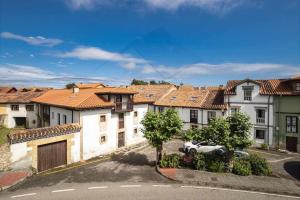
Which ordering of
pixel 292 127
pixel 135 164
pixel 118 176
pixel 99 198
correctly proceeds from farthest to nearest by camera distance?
pixel 292 127 → pixel 135 164 → pixel 118 176 → pixel 99 198

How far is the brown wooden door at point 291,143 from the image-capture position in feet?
95.2

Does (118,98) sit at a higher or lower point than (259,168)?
higher

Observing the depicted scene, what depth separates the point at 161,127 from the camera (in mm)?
20891

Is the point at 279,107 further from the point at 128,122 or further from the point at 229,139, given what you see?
the point at 128,122

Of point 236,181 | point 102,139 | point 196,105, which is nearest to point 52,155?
point 102,139

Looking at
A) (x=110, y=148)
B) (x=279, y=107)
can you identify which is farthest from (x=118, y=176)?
(x=279, y=107)

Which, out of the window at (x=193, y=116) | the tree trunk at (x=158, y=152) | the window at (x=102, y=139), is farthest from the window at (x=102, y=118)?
the window at (x=193, y=116)

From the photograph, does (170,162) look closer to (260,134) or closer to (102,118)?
(102,118)

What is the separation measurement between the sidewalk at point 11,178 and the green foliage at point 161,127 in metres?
11.1

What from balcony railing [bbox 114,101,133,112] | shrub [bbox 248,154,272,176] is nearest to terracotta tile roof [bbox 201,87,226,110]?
balcony railing [bbox 114,101,133,112]

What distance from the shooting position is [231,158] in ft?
64.5

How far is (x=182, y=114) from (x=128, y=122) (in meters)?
11.2

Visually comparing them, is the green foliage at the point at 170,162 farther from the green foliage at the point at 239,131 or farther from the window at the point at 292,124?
the window at the point at 292,124

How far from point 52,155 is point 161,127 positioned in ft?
36.8
